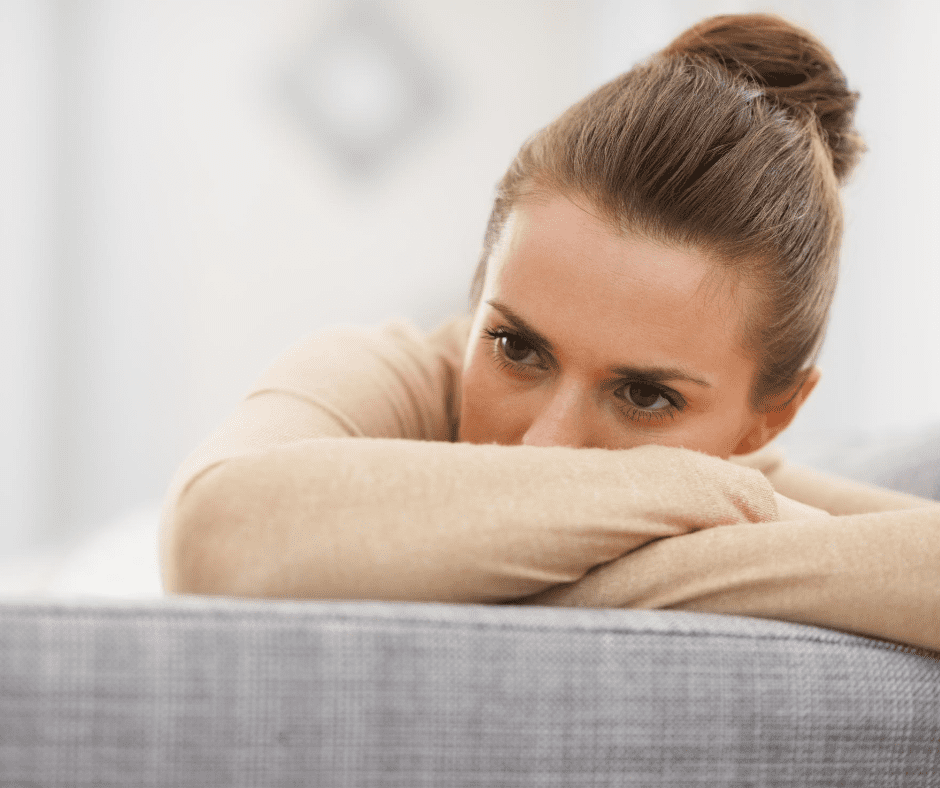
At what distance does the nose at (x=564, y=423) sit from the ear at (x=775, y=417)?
0.27 meters

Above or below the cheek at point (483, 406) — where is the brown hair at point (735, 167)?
above

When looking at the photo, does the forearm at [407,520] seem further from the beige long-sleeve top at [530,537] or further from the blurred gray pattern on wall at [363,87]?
the blurred gray pattern on wall at [363,87]

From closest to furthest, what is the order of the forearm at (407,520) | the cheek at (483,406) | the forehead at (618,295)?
1. the forearm at (407,520)
2. the forehead at (618,295)
3. the cheek at (483,406)

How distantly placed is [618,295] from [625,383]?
9cm

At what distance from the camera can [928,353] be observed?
2.28 meters

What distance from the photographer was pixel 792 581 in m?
0.55

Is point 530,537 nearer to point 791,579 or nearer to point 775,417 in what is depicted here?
point 791,579

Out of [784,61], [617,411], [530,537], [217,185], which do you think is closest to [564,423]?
[617,411]

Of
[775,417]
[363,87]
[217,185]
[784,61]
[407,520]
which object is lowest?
[217,185]

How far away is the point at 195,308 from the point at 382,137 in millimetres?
945

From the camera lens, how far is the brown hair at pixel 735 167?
0.84m

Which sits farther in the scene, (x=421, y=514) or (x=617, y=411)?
(x=617, y=411)

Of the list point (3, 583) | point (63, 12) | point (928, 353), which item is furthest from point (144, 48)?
point (928, 353)

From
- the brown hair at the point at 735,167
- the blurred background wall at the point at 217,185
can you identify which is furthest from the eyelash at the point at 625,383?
the blurred background wall at the point at 217,185
